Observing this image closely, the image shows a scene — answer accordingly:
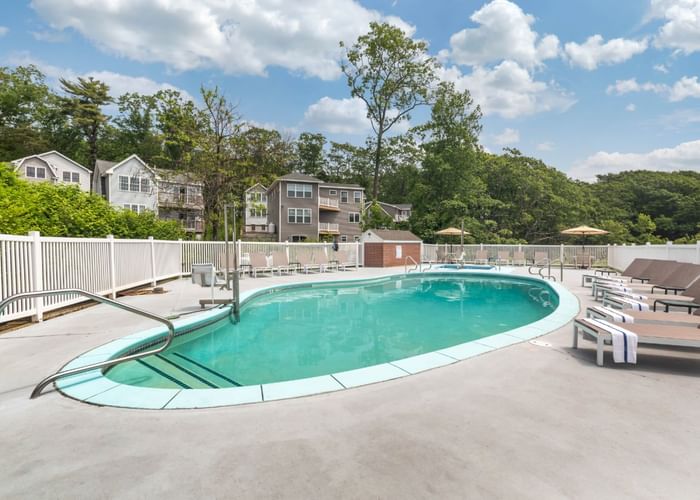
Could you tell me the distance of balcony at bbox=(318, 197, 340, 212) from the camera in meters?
34.0

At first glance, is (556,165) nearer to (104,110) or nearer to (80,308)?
(80,308)

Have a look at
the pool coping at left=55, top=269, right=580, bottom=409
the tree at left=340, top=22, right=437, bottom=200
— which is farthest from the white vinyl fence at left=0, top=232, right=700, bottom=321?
the tree at left=340, top=22, right=437, bottom=200

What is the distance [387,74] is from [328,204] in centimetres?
1299

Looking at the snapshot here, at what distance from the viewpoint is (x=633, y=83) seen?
16766 millimetres

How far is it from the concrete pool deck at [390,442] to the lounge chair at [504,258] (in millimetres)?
17916

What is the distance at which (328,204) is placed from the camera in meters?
34.8

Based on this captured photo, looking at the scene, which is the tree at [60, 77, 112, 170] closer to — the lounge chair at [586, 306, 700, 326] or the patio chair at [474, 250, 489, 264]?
the patio chair at [474, 250, 489, 264]

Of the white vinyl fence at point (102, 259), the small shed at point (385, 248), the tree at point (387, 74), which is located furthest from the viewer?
the tree at point (387, 74)

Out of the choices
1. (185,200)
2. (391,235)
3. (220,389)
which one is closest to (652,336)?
(220,389)

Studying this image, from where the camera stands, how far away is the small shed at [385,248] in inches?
727

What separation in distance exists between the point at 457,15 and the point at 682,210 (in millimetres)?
35823

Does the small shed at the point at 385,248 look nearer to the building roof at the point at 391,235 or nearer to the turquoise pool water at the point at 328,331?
the building roof at the point at 391,235

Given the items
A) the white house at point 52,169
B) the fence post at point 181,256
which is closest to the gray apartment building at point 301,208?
the white house at point 52,169

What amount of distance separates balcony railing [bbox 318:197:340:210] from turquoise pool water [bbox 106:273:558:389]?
2215 cm
